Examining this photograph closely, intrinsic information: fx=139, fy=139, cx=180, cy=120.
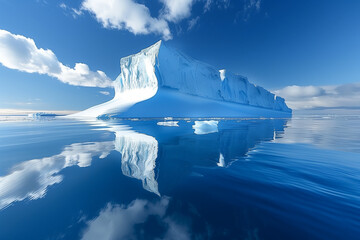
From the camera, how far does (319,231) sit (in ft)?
5.54

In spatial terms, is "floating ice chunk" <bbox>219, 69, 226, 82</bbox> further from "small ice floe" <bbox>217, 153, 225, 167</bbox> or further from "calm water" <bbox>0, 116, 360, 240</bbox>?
"small ice floe" <bbox>217, 153, 225, 167</bbox>

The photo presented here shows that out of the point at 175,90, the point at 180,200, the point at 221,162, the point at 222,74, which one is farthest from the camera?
the point at 222,74

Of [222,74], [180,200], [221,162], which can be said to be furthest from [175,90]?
[180,200]

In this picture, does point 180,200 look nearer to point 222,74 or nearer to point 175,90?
point 175,90

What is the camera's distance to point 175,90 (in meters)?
35.8

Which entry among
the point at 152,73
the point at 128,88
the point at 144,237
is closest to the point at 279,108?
the point at 152,73

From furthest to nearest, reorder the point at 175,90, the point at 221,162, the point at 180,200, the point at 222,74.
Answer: the point at 222,74
the point at 175,90
the point at 221,162
the point at 180,200

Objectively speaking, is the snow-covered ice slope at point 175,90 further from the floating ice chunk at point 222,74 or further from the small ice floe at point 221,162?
the small ice floe at point 221,162

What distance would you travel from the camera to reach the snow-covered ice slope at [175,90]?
30.7 metres

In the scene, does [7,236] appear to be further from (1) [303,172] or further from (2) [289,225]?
(1) [303,172]

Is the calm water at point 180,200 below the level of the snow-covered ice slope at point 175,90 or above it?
below

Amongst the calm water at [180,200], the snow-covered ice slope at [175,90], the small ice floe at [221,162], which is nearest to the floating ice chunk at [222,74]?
the snow-covered ice slope at [175,90]

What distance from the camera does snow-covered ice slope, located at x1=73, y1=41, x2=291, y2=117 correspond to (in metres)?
30.7

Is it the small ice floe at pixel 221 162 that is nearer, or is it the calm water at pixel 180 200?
the calm water at pixel 180 200
